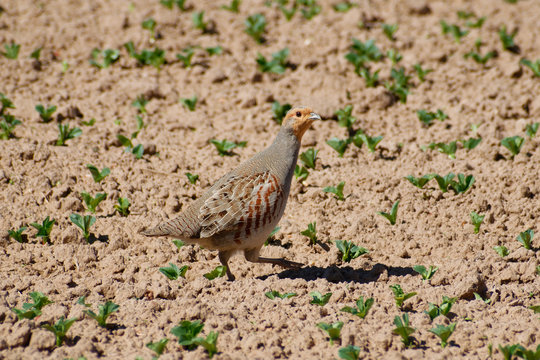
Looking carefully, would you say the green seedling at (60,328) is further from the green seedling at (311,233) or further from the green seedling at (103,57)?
the green seedling at (103,57)

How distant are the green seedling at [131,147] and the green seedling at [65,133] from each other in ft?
1.26

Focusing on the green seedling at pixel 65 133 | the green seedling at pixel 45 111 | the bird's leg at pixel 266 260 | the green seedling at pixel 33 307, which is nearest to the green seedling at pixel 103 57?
the green seedling at pixel 45 111

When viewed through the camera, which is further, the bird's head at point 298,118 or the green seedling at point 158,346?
the bird's head at point 298,118

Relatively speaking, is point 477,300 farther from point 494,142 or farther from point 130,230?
point 130,230

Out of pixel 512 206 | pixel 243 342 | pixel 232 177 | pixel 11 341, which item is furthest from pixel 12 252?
pixel 512 206

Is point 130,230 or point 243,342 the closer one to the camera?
point 243,342

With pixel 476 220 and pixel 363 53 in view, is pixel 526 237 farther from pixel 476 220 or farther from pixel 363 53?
pixel 363 53

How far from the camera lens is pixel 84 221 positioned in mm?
4898

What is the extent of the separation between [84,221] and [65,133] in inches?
58.8

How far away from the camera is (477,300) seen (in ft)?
14.1

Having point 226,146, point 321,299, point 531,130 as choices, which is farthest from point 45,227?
point 531,130

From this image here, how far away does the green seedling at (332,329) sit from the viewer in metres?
3.70

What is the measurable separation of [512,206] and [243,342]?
2.68 metres

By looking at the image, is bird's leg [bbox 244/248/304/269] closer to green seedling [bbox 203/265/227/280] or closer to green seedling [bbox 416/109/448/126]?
green seedling [bbox 203/265/227/280]
